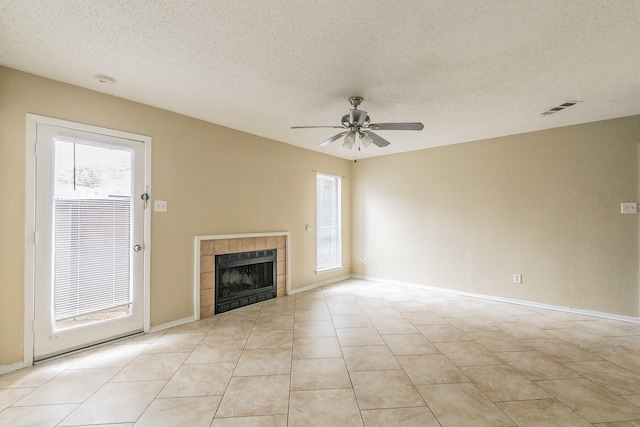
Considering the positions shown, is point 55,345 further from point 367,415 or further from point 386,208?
point 386,208

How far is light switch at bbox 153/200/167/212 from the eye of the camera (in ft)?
10.6

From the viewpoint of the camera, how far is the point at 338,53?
7.11ft

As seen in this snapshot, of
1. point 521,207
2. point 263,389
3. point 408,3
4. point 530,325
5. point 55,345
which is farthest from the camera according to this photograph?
point 521,207

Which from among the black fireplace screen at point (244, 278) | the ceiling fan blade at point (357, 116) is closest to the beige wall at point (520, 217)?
the black fireplace screen at point (244, 278)

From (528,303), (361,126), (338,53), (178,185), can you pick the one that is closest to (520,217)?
(528,303)

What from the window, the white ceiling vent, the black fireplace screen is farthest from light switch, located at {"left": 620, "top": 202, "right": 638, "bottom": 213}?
the black fireplace screen

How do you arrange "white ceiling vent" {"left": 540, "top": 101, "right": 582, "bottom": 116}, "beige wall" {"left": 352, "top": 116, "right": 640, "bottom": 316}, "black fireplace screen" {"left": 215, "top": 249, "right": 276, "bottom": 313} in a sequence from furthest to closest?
"black fireplace screen" {"left": 215, "top": 249, "right": 276, "bottom": 313} → "beige wall" {"left": 352, "top": 116, "right": 640, "bottom": 316} → "white ceiling vent" {"left": 540, "top": 101, "right": 582, "bottom": 116}

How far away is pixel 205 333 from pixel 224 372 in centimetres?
94

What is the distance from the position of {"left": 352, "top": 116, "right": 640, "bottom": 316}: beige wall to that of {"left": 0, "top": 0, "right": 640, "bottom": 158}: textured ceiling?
0.71 metres

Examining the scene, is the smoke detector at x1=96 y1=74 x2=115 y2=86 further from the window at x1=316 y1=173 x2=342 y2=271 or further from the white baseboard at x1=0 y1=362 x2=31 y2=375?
the window at x1=316 y1=173 x2=342 y2=271

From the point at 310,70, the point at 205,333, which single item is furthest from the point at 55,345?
the point at 310,70

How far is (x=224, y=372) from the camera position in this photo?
2.36m

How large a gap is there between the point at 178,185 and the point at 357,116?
226 centimetres

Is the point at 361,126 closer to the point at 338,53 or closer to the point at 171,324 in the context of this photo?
the point at 338,53
